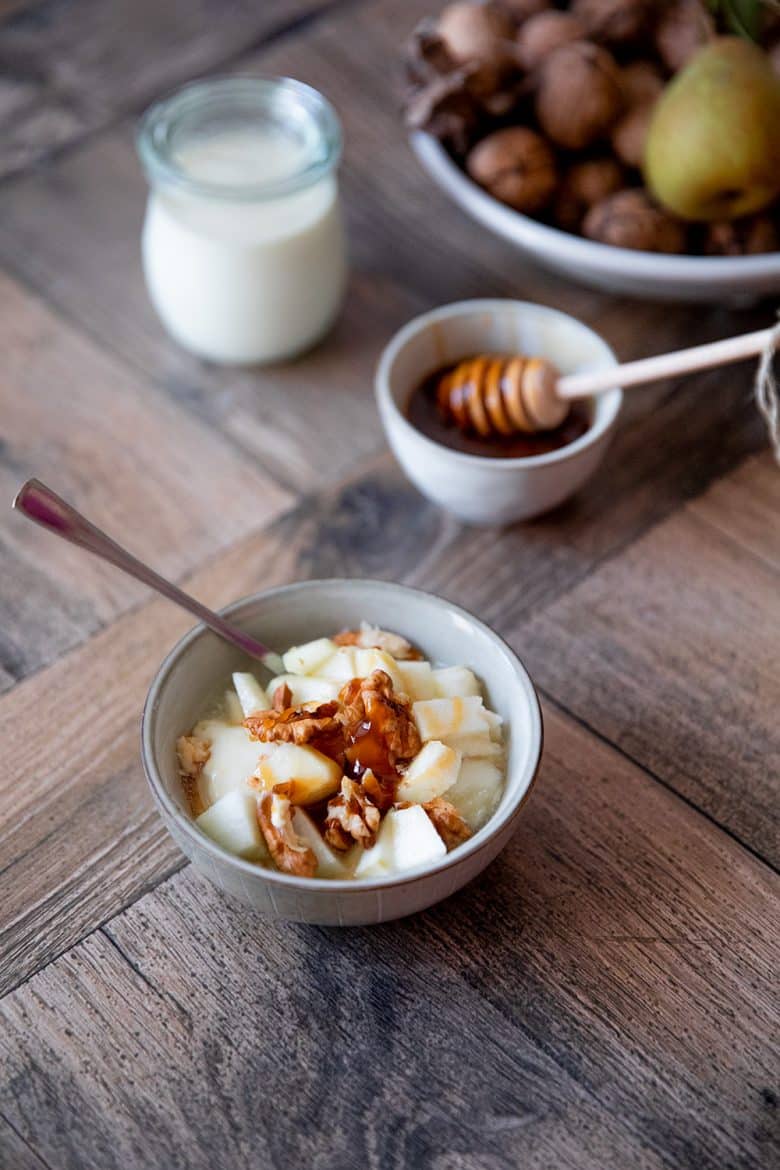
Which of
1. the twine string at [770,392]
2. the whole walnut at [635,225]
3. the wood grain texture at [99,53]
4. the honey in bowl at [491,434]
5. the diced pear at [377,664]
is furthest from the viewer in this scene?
the wood grain texture at [99,53]

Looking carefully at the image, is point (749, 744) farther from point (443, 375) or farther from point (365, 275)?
point (365, 275)

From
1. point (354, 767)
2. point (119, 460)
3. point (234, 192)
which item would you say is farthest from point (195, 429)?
point (354, 767)

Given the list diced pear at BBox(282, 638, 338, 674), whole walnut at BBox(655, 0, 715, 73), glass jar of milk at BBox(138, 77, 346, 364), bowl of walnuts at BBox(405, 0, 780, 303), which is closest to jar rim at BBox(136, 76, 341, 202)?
glass jar of milk at BBox(138, 77, 346, 364)

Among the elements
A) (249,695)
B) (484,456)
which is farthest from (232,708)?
(484,456)

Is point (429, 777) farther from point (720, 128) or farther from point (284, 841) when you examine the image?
point (720, 128)

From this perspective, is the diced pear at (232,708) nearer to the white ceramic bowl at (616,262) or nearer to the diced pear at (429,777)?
the diced pear at (429,777)

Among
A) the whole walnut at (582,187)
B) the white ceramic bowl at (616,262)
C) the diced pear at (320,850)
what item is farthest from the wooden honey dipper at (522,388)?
the diced pear at (320,850)
